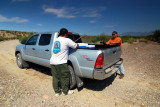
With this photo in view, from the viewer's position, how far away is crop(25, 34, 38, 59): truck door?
476cm

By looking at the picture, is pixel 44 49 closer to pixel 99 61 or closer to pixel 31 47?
pixel 31 47

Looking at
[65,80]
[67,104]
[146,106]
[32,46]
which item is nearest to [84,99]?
[67,104]

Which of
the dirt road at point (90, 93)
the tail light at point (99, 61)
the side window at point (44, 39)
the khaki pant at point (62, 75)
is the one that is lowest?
the dirt road at point (90, 93)

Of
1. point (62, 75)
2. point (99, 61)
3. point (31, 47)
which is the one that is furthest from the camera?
point (31, 47)

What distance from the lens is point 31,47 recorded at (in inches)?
192

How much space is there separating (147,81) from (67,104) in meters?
3.40

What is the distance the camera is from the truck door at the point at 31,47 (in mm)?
4763

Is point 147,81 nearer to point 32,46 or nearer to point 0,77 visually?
point 32,46

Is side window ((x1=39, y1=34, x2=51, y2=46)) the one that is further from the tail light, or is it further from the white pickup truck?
the tail light

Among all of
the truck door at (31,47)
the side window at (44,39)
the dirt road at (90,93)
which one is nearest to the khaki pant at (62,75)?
the dirt road at (90,93)

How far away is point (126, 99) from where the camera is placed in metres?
3.15

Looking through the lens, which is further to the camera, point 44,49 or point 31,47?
point 31,47

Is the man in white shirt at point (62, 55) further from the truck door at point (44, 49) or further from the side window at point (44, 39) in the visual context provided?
the side window at point (44, 39)

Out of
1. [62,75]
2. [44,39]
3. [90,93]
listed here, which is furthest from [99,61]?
[44,39]
